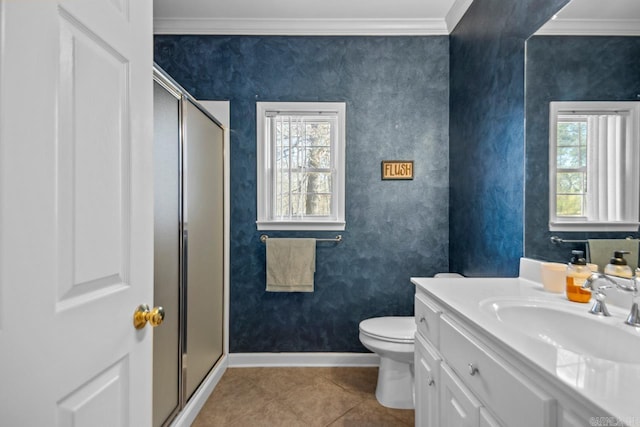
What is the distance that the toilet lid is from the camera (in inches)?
65.3

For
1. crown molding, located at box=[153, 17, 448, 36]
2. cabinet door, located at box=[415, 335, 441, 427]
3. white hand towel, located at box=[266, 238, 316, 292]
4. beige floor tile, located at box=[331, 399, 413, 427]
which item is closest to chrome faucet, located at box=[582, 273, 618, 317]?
cabinet door, located at box=[415, 335, 441, 427]

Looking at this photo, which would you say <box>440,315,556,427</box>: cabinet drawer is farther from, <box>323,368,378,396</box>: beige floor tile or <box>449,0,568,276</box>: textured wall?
<box>323,368,378,396</box>: beige floor tile

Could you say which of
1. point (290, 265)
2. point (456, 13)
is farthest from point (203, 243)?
point (456, 13)

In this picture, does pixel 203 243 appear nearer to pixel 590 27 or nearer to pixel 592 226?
pixel 592 226

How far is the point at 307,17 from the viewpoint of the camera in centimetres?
215

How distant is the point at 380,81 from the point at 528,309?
1.79 meters

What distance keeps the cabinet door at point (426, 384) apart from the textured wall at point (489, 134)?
65 centimetres

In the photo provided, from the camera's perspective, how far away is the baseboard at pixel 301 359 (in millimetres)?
2199

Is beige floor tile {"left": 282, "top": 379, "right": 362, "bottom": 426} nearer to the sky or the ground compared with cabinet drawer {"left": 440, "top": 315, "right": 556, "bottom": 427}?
nearer to the ground

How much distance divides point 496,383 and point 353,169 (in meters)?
1.67

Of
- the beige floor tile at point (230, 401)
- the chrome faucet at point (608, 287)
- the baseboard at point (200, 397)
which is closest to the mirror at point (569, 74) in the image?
the chrome faucet at point (608, 287)

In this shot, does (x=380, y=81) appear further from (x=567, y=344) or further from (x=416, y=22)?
(x=567, y=344)

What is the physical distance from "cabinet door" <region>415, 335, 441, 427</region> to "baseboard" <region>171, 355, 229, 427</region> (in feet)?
3.75

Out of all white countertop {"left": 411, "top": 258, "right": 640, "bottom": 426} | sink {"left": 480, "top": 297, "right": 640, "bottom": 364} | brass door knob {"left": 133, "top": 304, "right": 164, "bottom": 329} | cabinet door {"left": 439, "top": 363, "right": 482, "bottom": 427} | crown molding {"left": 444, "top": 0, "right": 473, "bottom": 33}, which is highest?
crown molding {"left": 444, "top": 0, "right": 473, "bottom": 33}
